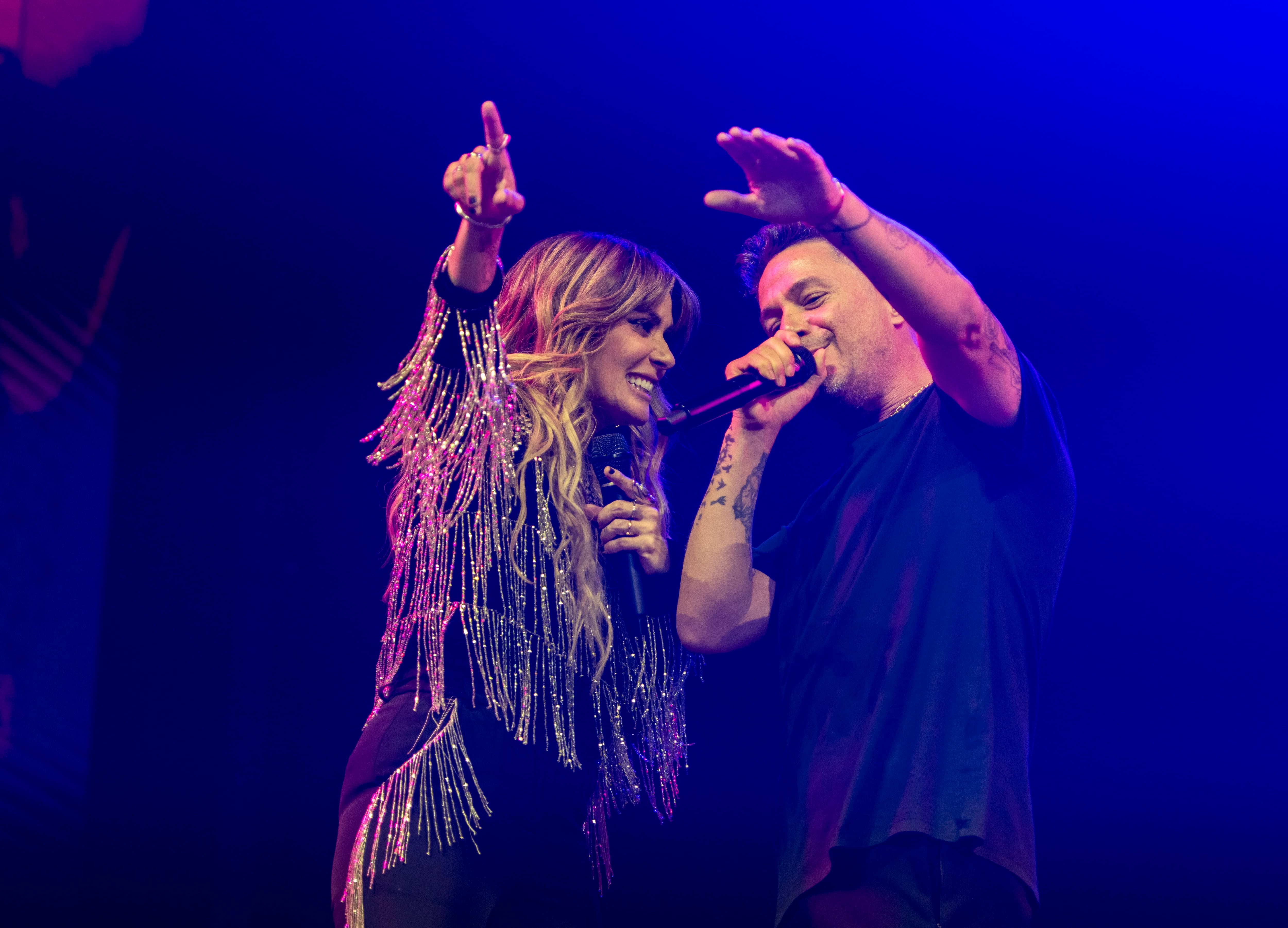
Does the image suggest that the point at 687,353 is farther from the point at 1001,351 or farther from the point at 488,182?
the point at 488,182

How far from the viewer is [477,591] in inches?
54.1

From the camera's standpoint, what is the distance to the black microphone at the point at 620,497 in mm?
1436

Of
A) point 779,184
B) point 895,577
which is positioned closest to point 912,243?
point 779,184

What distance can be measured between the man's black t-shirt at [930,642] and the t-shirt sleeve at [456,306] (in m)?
0.69

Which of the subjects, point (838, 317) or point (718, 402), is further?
point (838, 317)

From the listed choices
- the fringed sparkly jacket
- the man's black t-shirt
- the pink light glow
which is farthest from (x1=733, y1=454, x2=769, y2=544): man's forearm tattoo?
the pink light glow

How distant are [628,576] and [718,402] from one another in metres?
0.31

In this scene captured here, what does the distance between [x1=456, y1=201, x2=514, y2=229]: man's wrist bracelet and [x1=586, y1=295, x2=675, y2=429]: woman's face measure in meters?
0.44

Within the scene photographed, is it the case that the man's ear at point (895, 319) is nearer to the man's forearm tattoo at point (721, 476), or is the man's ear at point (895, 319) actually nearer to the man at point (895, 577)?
the man at point (895, 577)

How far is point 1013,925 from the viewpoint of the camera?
1.25 meters

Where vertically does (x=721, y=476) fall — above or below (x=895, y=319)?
below

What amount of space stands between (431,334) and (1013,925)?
1149mm

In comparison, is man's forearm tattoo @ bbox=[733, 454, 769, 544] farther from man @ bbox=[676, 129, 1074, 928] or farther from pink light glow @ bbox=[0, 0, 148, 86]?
pink light glow @ bbox=[0, 0, 148, 86]

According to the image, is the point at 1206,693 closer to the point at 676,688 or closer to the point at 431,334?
the point at 676,688
